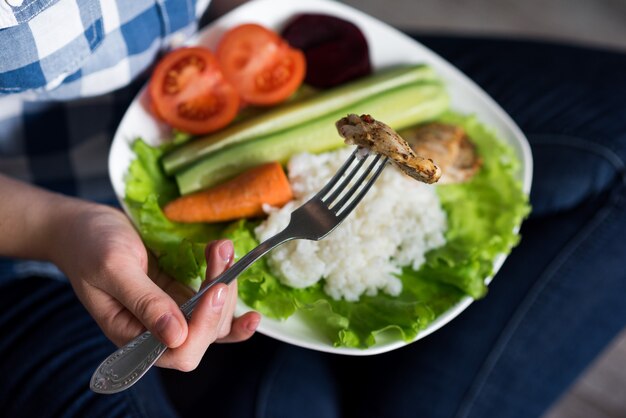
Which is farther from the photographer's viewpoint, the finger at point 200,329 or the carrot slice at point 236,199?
the carrot slice at point 236,199

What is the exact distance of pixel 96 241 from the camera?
1069 mm

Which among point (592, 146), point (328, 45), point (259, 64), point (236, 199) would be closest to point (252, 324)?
point (236, 199)

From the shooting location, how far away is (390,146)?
1002 millimetres

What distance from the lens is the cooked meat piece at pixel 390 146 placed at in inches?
38.8

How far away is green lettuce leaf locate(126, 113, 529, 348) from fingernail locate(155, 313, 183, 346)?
0.24m

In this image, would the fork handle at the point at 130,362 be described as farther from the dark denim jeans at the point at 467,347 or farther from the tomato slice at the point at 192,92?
the tomato slice at the point at 192,92

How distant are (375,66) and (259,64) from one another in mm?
344

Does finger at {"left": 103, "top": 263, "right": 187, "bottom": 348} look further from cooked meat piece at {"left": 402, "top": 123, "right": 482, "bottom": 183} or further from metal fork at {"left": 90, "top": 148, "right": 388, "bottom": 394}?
cooked meat piece at {"left": 402, "top": 123, "right": 482, "bottom": 183}

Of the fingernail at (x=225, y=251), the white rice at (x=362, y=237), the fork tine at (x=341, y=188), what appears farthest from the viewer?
the white rice at (x=362, y=237)

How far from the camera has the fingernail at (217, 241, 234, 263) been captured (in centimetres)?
102

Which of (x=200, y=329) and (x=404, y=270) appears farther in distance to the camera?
(x=404, y=270)

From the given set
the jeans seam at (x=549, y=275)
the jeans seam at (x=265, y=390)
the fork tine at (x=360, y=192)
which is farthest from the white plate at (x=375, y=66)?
the jeans seam at (x=265, y=390)

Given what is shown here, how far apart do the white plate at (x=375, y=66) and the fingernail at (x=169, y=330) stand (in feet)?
1.48

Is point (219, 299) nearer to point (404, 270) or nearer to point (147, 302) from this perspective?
point (147, 302)
